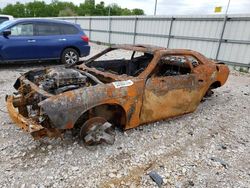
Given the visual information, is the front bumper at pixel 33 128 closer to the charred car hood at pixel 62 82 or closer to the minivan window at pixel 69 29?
the charred car hood at pixel 62 82

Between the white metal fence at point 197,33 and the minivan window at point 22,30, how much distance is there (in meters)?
7.40

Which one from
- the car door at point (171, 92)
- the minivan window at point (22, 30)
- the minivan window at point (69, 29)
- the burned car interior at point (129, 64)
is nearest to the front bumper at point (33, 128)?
the car door at point (171, 92)

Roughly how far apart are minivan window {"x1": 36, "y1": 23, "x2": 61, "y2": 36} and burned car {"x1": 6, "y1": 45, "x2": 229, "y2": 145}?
422 centimetres

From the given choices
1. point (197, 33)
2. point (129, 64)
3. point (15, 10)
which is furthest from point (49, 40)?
point (15, 10)

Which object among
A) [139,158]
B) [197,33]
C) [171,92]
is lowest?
[139,158]

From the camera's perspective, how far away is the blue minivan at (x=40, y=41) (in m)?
7.41

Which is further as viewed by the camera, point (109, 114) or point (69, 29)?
point (69, 29)

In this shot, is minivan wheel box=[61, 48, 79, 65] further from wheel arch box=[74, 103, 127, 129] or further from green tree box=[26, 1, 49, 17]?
green tree box=[26, 1, 49, 17]

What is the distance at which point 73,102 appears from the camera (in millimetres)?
2951

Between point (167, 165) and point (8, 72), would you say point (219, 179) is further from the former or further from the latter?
point (8, 72)

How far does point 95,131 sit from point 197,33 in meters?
9.55

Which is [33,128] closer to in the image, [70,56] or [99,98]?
[99,98]

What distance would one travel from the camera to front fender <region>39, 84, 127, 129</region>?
282 centimetres

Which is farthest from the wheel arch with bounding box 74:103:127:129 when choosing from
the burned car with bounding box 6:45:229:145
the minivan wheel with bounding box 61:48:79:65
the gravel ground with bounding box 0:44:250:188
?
the minivan wheel with bounding box 61:48:79:65
